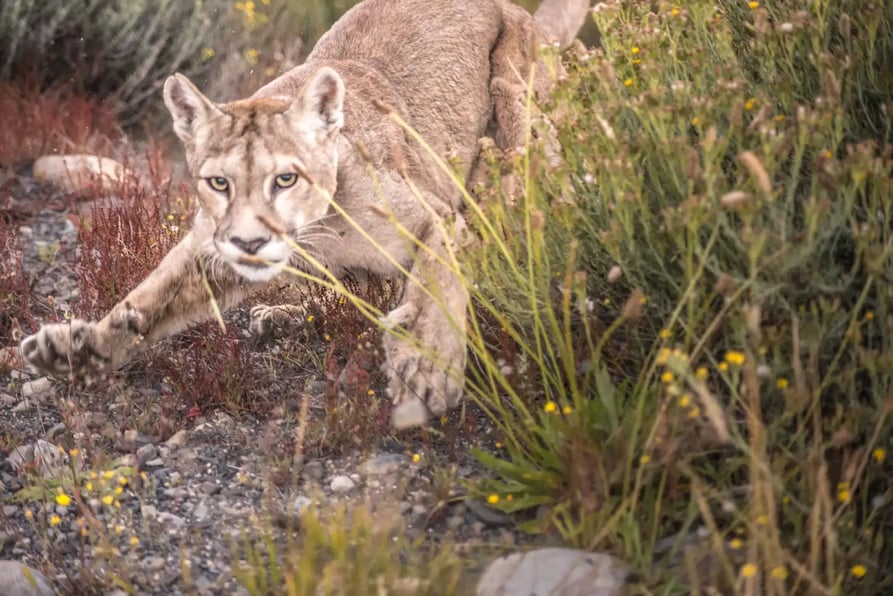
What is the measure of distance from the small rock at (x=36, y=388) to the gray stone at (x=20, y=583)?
1.34 meters

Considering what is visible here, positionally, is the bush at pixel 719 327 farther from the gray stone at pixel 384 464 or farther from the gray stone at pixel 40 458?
the gray stone at pixel 40 458

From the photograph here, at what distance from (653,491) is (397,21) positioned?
334 cm

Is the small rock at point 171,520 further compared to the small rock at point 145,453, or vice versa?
the small rock at point 145,453

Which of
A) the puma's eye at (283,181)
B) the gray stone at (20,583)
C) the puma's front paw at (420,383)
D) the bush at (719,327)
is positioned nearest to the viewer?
the bush at (719,327)

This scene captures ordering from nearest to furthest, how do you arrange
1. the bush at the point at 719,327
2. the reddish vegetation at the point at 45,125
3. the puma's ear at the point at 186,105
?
the bush at the point at 719,327, the puma's ear at the point at 186,105, the reddish vegetation at the point at 45,125

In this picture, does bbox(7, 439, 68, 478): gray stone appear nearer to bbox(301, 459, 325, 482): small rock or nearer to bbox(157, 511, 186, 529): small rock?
bbox(157, 511, 186, 529): small rock

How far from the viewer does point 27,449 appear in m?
3.82

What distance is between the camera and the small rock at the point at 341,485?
3.53 meters

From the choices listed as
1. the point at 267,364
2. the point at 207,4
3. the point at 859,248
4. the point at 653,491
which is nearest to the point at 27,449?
the point at 267,364

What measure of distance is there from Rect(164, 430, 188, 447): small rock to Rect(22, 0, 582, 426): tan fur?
59cm

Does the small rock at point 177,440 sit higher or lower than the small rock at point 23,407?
lower

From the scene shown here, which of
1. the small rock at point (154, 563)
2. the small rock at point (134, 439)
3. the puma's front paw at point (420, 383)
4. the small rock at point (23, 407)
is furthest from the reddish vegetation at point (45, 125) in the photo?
the small rock at point (154, 563)

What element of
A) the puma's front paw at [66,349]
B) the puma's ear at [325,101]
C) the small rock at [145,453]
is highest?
the puma's ear at [325,101]

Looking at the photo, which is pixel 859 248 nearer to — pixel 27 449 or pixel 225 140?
pixel 225 140
